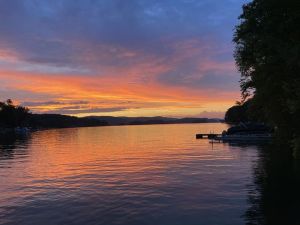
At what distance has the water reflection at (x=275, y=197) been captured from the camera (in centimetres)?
2236

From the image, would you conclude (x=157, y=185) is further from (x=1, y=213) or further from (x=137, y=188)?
(x=1, y=213)

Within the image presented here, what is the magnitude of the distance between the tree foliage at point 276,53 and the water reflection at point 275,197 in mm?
4719

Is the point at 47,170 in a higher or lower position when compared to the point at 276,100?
lower

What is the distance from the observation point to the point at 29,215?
24328mm

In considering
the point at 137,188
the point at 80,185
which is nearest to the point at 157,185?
the point at 137,188

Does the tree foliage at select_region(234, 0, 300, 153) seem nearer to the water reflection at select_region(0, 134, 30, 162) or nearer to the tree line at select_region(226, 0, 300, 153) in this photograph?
the tree line at select_region(226, 0, 300, 153)

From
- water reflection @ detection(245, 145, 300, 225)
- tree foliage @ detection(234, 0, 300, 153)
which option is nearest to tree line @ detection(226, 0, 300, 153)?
tree foliage @ detection(234, 0, 300, 153)

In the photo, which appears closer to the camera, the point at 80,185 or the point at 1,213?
the point at 1,213

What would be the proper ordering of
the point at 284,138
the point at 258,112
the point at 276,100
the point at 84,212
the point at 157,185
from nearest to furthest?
the point at 84,212, the point at 157,185, the point at 276,100, the point at 284,138, the point at 258,112

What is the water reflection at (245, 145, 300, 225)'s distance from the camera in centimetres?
2236

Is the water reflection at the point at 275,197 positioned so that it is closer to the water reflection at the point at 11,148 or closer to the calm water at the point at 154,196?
the calm water at the point at 154,196

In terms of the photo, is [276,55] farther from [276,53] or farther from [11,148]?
[11,148]

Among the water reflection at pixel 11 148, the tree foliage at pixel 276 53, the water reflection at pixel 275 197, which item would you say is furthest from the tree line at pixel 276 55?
the water reflection at pixel 11 148

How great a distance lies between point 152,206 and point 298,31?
651 inches
